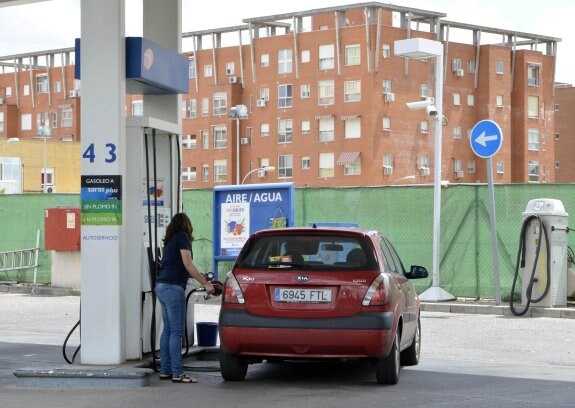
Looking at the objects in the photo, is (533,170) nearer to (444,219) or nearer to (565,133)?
(565,133)

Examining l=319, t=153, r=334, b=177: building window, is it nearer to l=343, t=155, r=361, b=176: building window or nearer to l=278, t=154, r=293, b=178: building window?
l=343, t=155, r=361, b=176: building window

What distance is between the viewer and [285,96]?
103 m

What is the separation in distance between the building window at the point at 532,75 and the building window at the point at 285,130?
72.9 feet

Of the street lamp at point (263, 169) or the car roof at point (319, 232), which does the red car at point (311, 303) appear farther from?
the street lamp at point (263, 169)

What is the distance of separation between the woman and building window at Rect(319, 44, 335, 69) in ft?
288

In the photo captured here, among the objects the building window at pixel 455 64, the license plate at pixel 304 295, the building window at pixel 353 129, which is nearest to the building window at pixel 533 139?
the building window at pixel 455 64

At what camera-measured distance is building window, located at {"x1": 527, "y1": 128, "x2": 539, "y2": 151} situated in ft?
355

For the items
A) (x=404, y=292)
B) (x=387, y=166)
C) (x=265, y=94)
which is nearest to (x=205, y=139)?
(x=265, y=94)

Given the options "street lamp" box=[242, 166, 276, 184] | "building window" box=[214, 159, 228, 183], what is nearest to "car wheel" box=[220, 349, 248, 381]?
"street lamp" box=[242, 166, 276, 184]

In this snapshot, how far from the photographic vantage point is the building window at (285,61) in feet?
336

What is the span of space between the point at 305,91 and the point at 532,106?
71.4 feet

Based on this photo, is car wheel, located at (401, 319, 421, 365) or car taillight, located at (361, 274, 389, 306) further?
car wheel, located at (401, 319, 421, 365)

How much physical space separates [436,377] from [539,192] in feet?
38.5

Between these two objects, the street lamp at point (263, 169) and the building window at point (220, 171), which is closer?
the street lamp at point (263, 169)
